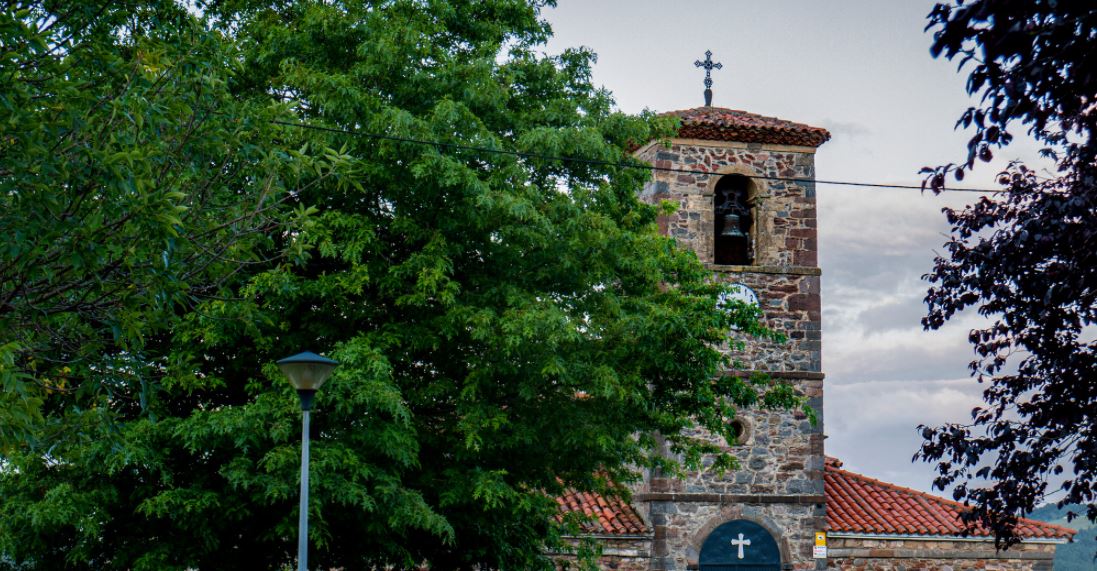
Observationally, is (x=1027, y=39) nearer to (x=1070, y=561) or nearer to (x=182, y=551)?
(x=182, y=551)

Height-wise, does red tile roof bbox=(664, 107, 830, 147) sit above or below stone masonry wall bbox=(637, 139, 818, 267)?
above

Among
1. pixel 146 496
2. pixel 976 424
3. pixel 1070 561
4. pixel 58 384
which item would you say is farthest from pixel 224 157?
pixel 1070 561

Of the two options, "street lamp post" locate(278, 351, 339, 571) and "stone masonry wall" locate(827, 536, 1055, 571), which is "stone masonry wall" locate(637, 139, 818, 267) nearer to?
"stone masonry wall" locate(827, 536, 1055, 571)

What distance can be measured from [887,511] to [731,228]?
246 inches

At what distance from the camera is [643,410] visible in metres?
14.2

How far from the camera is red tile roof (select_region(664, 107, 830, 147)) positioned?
2136 cm

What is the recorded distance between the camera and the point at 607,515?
20812 mm

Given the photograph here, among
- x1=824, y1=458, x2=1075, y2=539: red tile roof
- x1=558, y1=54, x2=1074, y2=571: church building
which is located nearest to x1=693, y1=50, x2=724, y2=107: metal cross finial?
x1=558, y1=54, x2=1074, y2=571: church building

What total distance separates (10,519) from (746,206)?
14.0 meters

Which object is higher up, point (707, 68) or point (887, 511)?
point (707, 68)

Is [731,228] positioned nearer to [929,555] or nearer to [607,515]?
[607,515]

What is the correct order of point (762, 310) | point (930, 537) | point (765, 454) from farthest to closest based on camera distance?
point (930, 537) → point (765, 454) → point (762, 310)

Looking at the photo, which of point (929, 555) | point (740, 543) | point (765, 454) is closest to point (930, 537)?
point (929, 555)

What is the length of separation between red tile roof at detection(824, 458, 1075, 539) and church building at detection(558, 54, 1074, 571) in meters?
0.04
